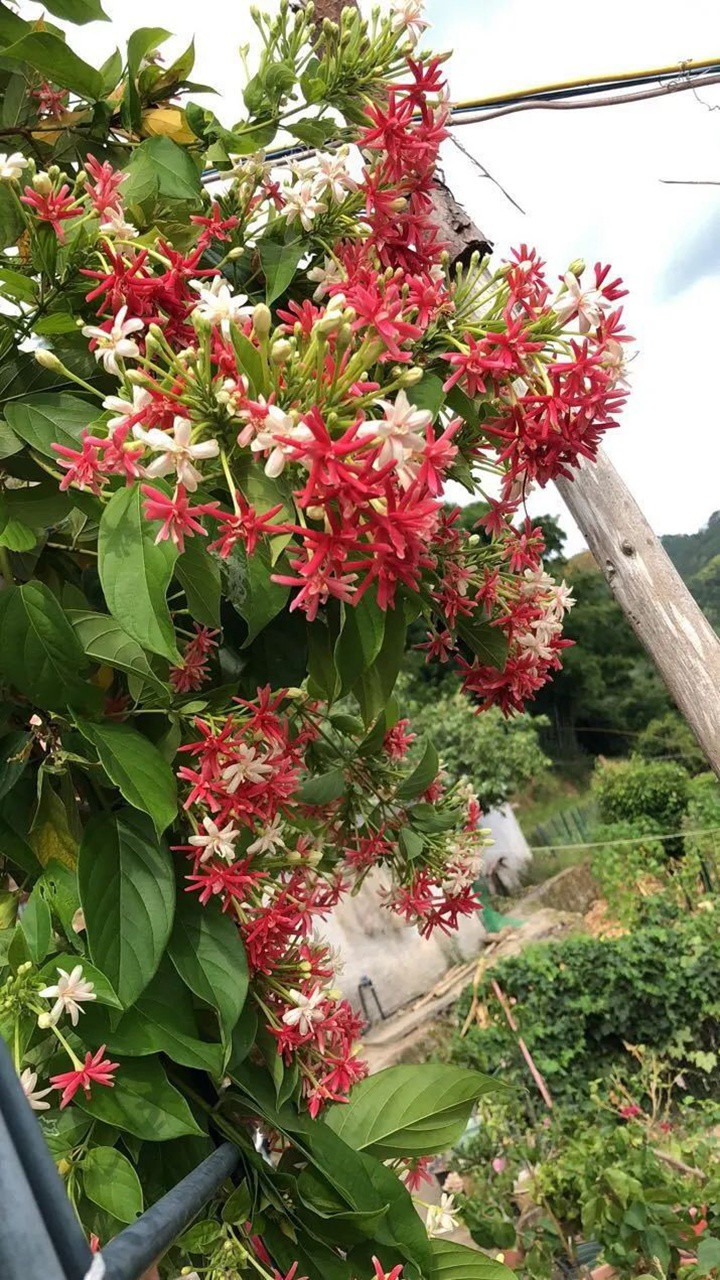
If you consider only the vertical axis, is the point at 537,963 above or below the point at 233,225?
below

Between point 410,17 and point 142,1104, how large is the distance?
0.57 m

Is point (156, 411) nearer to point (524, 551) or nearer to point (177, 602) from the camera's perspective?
point (177, 602)

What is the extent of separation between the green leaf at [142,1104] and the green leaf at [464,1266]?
21 centimetres

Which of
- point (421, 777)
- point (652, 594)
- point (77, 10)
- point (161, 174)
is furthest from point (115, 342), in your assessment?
point (652, 594)

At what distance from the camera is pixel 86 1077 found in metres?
0.41

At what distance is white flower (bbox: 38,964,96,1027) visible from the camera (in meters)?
0.40

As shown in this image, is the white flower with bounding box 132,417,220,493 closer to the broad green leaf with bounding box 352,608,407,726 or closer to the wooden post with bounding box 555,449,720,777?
the broad green leaf with bounding box 352,608,407,726

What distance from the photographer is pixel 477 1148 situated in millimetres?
2516

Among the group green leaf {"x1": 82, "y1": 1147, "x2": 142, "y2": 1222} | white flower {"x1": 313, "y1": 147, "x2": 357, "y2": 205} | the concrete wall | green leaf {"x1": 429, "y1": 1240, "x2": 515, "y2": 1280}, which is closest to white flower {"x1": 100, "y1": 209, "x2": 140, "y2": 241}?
white flower {"x1": 313, "y1": 147, "x2": 357, "y2": 205}

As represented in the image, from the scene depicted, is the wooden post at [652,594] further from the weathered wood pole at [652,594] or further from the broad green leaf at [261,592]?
the broad green leaf at [261,592]

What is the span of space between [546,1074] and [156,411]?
3487mm

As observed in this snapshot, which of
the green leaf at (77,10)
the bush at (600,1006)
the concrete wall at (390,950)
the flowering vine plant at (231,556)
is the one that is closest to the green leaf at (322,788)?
the flowering vine plant at (231,556)

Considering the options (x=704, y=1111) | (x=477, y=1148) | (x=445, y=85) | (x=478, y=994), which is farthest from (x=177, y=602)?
(x=478, y=994)

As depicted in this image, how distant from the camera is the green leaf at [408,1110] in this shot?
0.56 meters
